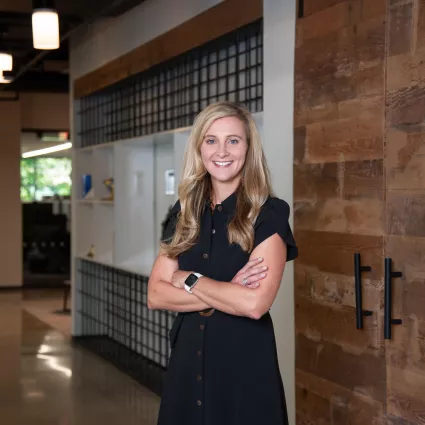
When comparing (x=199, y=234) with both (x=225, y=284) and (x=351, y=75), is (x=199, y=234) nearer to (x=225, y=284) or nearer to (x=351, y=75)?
(x=225, y=284)

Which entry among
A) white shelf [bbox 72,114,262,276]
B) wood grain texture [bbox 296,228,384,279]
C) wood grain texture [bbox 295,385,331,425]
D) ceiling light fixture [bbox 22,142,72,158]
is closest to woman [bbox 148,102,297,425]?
wood grain texture [bbox 296,228,384,279]

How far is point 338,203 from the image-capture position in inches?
150

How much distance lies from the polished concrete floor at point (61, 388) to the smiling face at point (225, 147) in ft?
10.4

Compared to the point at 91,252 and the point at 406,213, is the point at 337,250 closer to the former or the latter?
the point at 406,213

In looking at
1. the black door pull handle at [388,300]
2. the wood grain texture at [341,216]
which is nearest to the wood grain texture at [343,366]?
the black door pull handle at [388,300]

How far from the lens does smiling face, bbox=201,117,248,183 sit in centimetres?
260

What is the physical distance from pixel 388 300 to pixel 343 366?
59 centimetres

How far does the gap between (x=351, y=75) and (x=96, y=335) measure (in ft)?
17.5

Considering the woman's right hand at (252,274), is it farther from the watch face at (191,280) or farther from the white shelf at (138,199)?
the white shelf at (138,199)

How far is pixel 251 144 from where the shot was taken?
262 cm

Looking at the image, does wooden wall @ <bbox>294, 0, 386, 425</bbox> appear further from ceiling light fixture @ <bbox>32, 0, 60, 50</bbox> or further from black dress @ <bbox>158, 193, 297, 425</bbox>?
ceiling light fixture @ <bbox>32, 0, 60, 50</bbox>

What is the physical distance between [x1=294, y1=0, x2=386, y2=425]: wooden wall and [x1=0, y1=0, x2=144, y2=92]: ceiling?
2.77 meters

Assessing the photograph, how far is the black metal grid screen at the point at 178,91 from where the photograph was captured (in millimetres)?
5180

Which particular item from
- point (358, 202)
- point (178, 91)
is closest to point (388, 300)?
point (358, 202)
